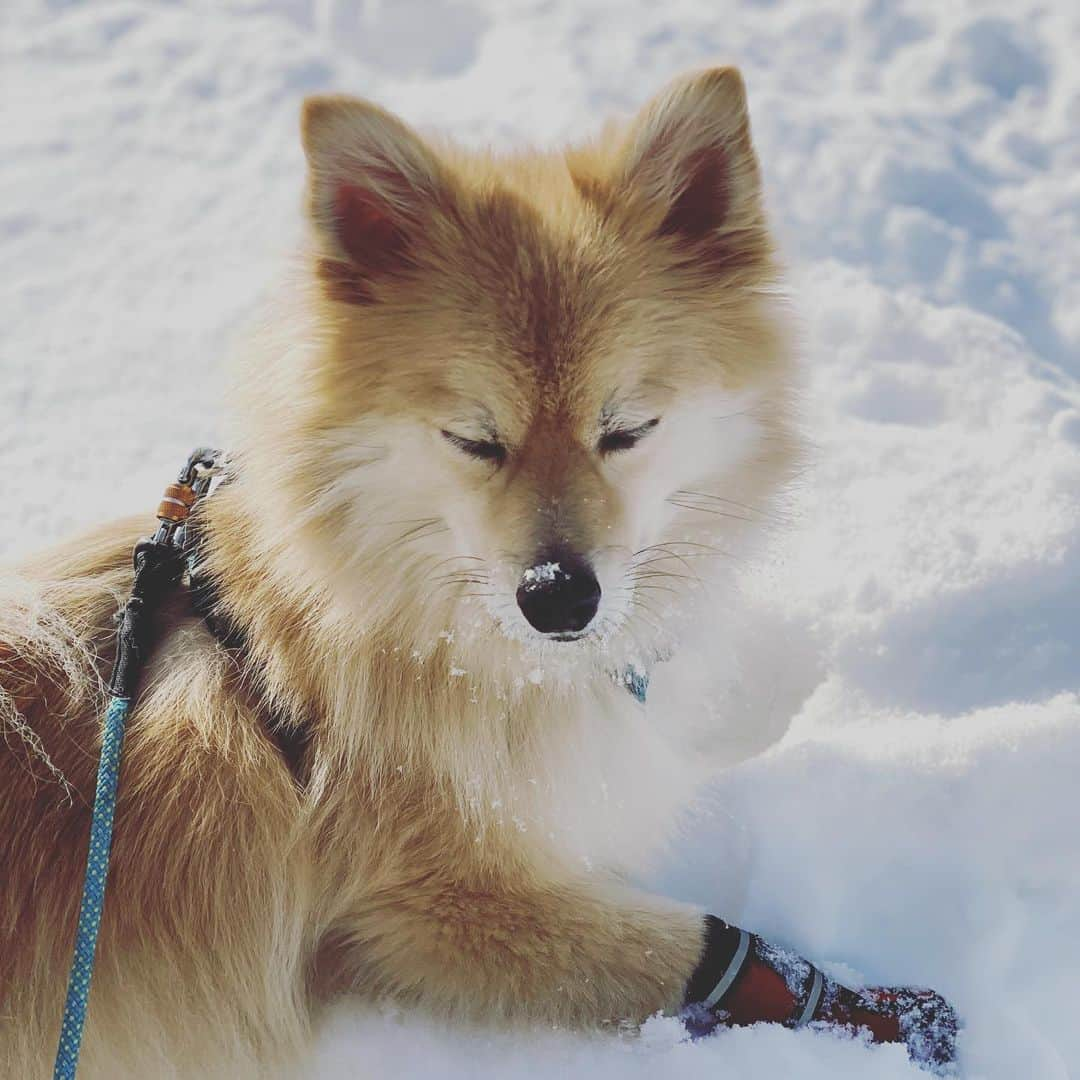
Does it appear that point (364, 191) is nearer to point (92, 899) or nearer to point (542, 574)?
point (542, 574)

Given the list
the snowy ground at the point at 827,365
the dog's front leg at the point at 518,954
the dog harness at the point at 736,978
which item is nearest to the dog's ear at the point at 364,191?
the snowy ground at the point at 827,365

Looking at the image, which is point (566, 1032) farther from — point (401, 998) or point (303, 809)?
point (303, 809)

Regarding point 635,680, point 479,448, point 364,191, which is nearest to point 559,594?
point 479,448

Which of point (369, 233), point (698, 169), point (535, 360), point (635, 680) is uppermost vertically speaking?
point (698, 169)

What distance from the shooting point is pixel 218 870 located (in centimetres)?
170

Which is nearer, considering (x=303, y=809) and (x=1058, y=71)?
(x=303, y=809)

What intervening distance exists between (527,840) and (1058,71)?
14.8 feet

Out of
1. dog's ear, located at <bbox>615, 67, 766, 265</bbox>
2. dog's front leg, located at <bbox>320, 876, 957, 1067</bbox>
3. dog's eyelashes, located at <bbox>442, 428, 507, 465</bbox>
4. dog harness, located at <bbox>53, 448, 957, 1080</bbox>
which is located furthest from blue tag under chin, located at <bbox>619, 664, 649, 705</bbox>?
dog's ear, located at <bbox>615, 67, 766, 265</bbox>

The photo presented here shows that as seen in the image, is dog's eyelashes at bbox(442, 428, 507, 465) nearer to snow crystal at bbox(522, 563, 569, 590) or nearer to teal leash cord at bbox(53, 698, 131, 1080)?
A: snow crystal at bbox(522, 563, 569, 590)

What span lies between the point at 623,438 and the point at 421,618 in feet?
1.56

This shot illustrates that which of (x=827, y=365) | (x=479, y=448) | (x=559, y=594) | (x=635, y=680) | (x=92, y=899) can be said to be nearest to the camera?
(x=92, y=899)

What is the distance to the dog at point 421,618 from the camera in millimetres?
1673

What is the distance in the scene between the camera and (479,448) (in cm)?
175

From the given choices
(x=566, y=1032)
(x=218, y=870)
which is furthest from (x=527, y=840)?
(x=218, y=870)
